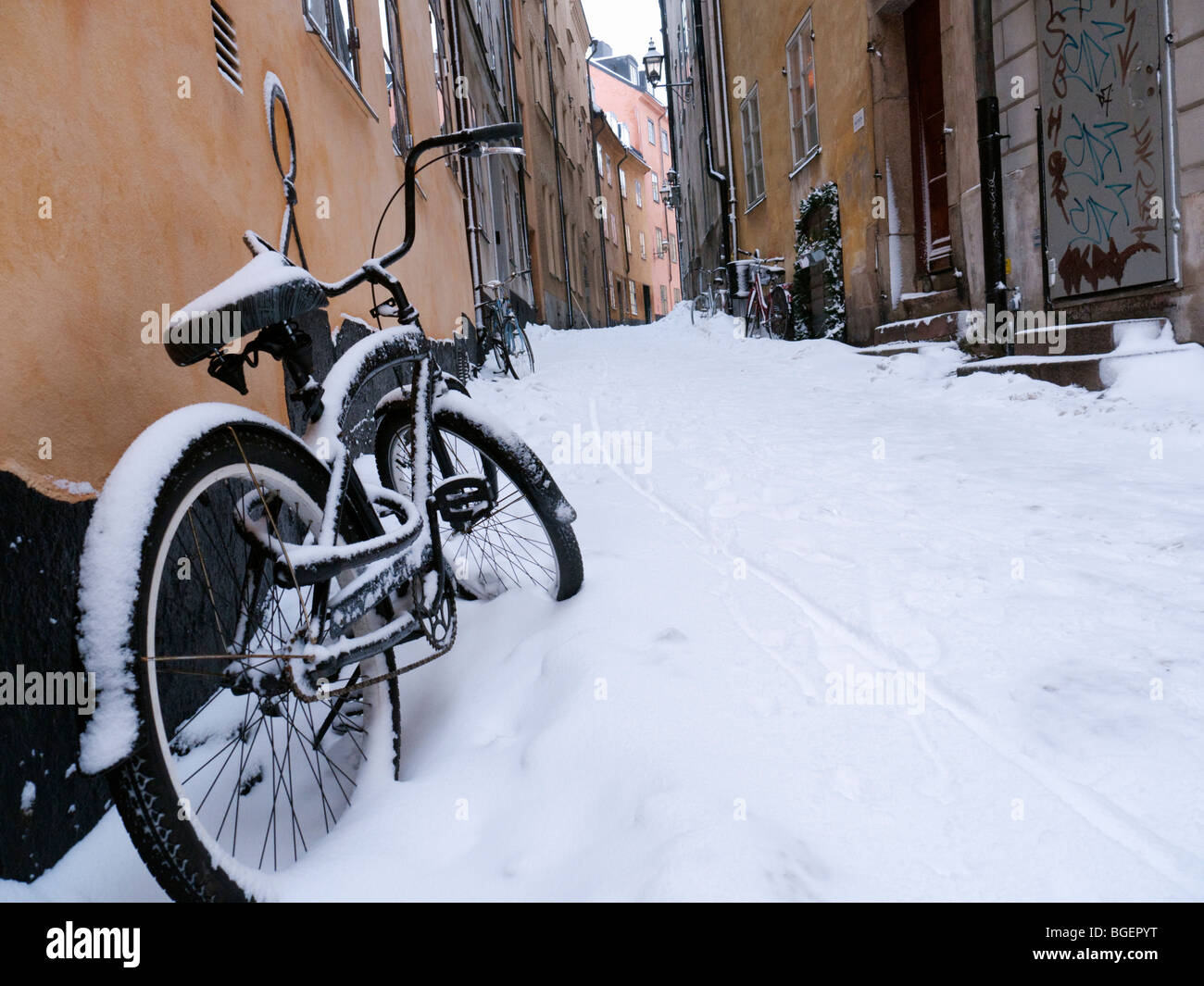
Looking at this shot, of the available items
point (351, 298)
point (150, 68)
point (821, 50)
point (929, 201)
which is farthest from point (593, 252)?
point (150, 68)

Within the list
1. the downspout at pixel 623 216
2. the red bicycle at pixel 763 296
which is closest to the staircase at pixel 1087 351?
the red bicycle at pixel 763 296

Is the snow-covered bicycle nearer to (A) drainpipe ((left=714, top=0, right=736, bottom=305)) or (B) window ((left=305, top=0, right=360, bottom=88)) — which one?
(B) window ((left=305, top=0, right=360, bottom=88))

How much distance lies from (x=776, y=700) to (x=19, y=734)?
1.45 m

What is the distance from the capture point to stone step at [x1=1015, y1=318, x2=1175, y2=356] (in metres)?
5.57

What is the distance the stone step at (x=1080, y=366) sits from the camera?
526 centimetres

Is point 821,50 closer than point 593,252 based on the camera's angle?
Yes

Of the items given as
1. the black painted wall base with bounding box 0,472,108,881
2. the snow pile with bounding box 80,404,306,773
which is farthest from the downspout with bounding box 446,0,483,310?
the snow pile with bounding box 80,404,306,773

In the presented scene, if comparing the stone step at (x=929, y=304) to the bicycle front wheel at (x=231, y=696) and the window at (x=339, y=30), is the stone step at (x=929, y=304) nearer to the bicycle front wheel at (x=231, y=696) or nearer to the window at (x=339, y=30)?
the window at (x=339, y=30)

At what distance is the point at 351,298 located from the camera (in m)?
5.05

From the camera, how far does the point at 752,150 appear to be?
1531 cm

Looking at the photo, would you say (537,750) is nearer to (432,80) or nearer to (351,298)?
(351,298)

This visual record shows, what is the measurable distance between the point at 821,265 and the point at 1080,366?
19.8 ft

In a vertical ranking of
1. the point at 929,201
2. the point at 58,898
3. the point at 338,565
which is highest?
the point at 929,201

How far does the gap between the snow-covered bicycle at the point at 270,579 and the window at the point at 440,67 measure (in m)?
8.12
